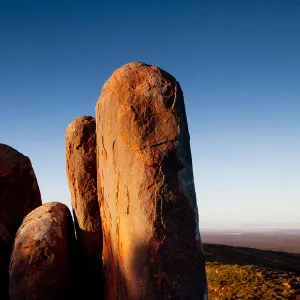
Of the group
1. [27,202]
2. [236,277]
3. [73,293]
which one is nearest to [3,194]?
[27,202]

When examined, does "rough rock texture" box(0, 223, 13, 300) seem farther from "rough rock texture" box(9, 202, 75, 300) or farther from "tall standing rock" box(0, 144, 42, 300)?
"rough rock texture" box(9, 202, 75, 300)

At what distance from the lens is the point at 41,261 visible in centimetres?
755

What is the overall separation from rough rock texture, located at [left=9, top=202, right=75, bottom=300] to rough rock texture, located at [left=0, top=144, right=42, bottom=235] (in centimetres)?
232

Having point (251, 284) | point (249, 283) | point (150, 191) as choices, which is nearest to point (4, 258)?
point (150, 191)

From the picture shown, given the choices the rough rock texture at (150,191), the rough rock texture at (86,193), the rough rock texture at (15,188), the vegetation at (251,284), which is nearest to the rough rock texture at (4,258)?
the rough rock texture at (15,188)

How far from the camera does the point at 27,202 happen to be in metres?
10.8

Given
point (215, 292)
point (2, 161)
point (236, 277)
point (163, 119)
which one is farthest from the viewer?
point (236, 277)

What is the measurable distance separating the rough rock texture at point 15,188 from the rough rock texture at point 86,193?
1894mm

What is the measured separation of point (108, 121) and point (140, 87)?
86 centimetres

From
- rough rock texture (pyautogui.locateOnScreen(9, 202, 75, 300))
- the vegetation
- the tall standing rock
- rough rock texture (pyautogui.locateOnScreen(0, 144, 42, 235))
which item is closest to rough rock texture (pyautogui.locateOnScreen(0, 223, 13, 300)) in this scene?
the tall standing rock

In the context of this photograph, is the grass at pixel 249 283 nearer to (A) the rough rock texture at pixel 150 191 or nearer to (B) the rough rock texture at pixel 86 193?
(B) the rough rock texture at pixel 86 193

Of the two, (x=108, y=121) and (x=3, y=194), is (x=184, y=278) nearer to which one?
(x=108, y=121)

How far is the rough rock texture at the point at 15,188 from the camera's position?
10.4 m

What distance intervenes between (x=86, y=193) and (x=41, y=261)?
6.26 feet
